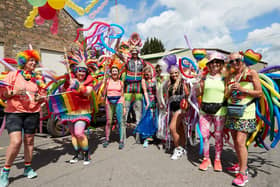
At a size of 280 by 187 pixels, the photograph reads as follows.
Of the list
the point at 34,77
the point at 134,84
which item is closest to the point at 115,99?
the point at 134,84

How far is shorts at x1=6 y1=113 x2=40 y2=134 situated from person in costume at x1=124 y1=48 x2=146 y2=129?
1.92 metres

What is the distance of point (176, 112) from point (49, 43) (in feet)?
35.9

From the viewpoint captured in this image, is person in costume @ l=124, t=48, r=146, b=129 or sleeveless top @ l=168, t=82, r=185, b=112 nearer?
sleeveless top @ l=168, t=82, r=185, b=112

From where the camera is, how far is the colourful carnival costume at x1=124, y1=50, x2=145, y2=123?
13.7 feet

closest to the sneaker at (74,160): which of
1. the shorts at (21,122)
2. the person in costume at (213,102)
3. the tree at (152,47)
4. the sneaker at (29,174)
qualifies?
the sneaker at (29,174)

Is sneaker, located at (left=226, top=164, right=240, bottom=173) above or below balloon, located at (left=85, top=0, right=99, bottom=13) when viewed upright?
below

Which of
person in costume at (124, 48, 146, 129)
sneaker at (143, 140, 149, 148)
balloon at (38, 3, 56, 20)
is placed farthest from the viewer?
person in costume at (124, 48, 146, 129)

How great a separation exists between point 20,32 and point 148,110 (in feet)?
32.4

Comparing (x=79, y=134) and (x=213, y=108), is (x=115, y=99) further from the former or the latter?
(x=213, y=108)

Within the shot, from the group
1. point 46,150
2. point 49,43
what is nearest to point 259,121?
point 46,150

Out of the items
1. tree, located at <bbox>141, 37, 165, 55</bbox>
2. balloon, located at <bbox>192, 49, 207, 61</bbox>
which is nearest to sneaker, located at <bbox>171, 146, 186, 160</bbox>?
balloon, located at <bbox>192, 49, 207, 61</bbox>

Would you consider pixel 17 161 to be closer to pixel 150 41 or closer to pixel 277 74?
pixel 277 74

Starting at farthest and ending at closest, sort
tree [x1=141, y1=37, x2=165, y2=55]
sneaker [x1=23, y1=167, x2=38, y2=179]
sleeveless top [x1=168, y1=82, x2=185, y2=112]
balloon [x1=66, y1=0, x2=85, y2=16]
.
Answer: tree [x1=141, y1=37, x2=165, y2=55] < sleeveless top [x1=168, y1=82, x2=185, y2=112] < balloon [x1=66, y1=0, x2=85, y2=16] < sneaker [x1=23, y1=167, x2=38, y2=179]

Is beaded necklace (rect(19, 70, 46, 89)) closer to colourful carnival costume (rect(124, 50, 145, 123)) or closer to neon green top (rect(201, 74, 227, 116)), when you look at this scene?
colourful carnival costume (rect(124, 50, 145, 123))
